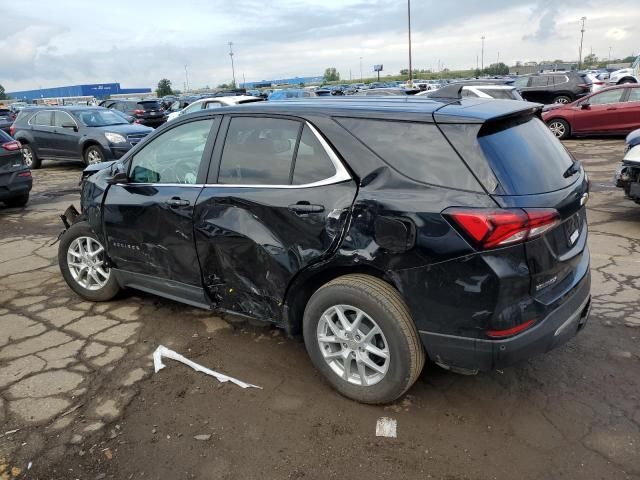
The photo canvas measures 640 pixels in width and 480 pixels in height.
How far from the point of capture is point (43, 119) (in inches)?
526

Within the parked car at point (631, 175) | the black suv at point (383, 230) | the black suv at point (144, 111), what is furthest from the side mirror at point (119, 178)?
the black suv at point (144, 111)

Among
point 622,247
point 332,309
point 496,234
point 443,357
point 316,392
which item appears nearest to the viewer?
point 496,234

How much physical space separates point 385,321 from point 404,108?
3.91 ft

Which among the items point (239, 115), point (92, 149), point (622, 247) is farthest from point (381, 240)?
point (92, 149)

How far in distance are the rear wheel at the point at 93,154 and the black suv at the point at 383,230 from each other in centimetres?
954

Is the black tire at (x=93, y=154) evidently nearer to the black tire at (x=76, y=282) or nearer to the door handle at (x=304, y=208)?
the black tire at (x=76, y=282)

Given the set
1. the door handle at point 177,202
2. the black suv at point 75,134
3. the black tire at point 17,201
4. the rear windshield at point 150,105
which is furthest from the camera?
the rear windshield at point 150,105

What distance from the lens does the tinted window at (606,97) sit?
45.3 feet

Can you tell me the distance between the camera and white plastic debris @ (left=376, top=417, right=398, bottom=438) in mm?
2773

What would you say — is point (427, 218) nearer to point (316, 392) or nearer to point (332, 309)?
point (332, 309)

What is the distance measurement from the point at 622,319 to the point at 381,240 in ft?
8.02

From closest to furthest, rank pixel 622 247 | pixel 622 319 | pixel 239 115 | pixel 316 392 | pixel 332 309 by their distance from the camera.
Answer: pixel 332 309 → pixel 316 392 → pixel 239 115 → pixel 622 319 → pixel 622 247

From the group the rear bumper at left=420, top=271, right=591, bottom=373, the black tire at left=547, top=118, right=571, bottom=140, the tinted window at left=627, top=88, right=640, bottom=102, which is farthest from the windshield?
the tinted window at left=627, top=88, right=640, bottom=102

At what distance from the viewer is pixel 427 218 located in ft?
8.33
